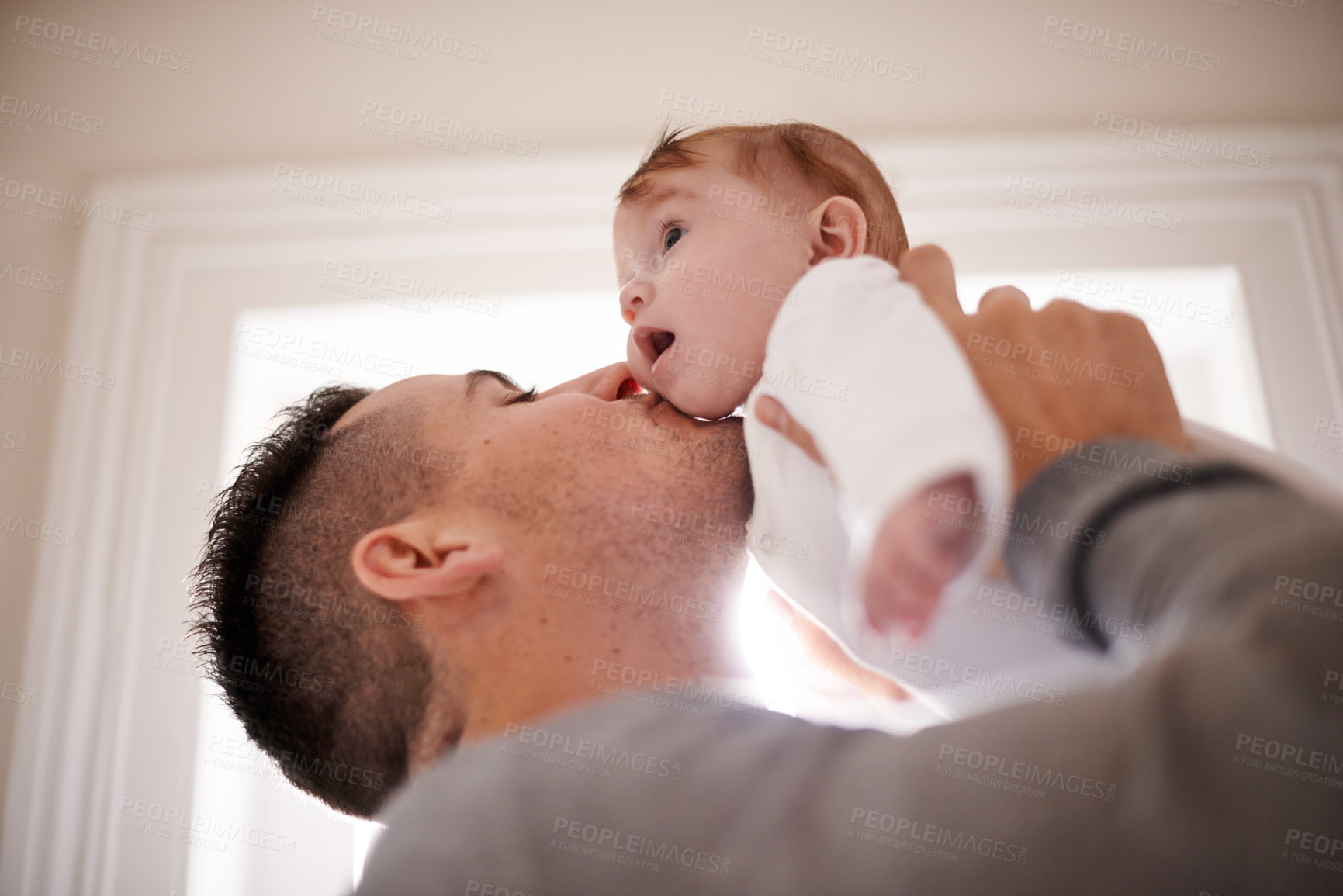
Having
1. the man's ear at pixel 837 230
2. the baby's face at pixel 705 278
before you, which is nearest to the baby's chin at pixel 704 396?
the baby's face at pixel 705 278

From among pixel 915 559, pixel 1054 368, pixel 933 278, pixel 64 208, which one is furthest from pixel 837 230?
pixel 64 208

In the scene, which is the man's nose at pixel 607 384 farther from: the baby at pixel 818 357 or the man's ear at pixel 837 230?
the man's ear at pixel 837 230

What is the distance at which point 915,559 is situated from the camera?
576 mm

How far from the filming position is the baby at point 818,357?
1.93 feet

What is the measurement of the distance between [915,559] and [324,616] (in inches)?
23.8

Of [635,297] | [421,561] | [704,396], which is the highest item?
[635,297]

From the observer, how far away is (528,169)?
6.00 feet

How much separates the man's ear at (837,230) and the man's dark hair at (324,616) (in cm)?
54

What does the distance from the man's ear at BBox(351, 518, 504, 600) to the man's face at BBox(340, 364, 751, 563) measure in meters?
0.04

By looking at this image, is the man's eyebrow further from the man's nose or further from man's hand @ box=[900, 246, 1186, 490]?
man's hand @ box=[900, 246, 1186, 490]

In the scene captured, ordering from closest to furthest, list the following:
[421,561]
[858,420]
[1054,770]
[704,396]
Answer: [1054,770] < [858,420] < [421,561] < [704,396]

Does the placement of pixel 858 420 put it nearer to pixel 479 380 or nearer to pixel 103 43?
pixel 479 380

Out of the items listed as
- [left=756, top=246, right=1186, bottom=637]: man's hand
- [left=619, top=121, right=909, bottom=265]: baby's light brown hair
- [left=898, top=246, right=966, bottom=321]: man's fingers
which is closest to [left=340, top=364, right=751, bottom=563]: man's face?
[left=756, top=246, right=1186, bottom=637]: man's hand

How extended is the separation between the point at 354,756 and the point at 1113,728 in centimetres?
68
